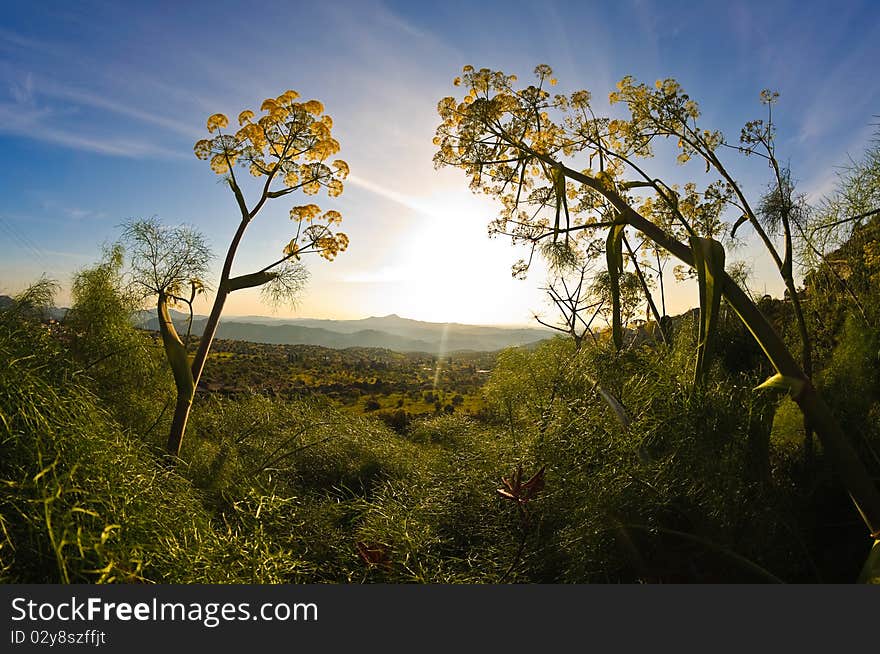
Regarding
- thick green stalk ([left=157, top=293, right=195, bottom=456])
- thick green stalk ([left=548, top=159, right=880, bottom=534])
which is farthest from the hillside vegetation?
thick green stalk ([left=157, top=293, right=195, bottom=456])

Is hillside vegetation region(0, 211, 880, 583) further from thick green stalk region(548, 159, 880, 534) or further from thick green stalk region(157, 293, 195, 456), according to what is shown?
thick green stalk region(157, 293, 195, 456)

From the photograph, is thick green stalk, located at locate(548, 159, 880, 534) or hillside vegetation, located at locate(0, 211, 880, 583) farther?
thick green stalk, located at locate(548, 159, 880, 534)

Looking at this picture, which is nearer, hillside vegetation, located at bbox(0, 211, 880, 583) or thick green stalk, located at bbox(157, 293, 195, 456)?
hillside vegetation, located at bbox(0, 211, 880, 583)

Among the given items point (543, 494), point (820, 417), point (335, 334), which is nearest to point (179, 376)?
point (543, 494)

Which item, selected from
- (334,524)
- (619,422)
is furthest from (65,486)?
(619,422)

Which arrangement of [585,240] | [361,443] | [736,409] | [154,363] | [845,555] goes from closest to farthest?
[736,409], [845,555], [585,240], [154,363], [361,443]

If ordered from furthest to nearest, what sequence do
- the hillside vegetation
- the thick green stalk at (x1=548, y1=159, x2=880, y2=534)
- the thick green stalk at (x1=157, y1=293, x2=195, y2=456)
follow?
the thick green stalk at (x1=157, y1=293, x2=195, y2=456), the thick green stalk at (x1=548, y1=159, x2=880, y2=534), the hillside vegetation

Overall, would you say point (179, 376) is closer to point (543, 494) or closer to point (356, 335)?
point (543, 494)

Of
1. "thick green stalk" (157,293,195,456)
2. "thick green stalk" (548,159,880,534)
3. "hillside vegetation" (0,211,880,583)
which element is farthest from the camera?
"thick green stalk" (157,293,195,456)

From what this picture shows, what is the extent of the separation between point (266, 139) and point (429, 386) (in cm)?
1512

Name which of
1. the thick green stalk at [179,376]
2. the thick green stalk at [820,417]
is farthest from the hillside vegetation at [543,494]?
the thick green stalk at [179,376]

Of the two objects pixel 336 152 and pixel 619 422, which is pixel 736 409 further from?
pixel 336 152

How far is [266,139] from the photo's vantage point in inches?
154

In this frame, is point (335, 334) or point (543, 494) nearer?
point (543, 494)
